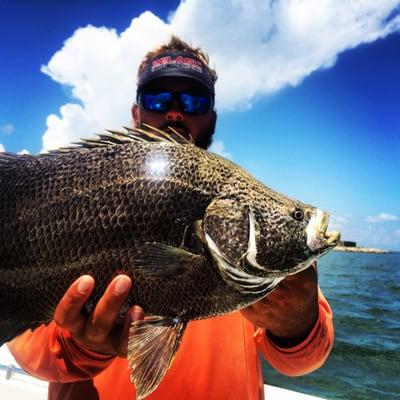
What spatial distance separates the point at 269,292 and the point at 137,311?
0.70m

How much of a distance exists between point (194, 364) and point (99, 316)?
1022 millimetres

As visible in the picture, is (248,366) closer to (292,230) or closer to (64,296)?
(292,230)

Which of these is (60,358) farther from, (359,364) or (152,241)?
(359,364)

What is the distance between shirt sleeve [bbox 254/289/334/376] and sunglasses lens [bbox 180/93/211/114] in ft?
6.74

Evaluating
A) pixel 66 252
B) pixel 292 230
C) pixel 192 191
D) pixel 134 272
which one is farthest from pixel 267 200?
pixel 66 252

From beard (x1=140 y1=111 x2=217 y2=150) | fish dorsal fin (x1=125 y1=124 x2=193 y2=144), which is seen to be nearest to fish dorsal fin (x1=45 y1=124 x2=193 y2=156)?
fish dorsal fin (x1=125 y1=124 x2=193 y2=144)

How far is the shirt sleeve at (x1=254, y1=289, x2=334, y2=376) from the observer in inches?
112

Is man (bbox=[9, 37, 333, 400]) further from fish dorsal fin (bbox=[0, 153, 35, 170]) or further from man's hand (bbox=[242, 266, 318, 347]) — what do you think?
fish dorsal fin (bbox=[0, 153, 35, 170])

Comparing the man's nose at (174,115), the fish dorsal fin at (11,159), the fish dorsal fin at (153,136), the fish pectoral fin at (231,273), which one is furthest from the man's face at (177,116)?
the fish pectoral fin at (231,273)

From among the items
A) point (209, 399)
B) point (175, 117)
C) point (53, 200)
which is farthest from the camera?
point (175, 117)

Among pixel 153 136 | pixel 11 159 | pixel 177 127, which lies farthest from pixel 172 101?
pixel 11 159

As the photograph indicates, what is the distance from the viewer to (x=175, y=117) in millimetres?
3939

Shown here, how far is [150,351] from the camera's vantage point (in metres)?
2.22

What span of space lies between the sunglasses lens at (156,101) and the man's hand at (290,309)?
86.1 inches
